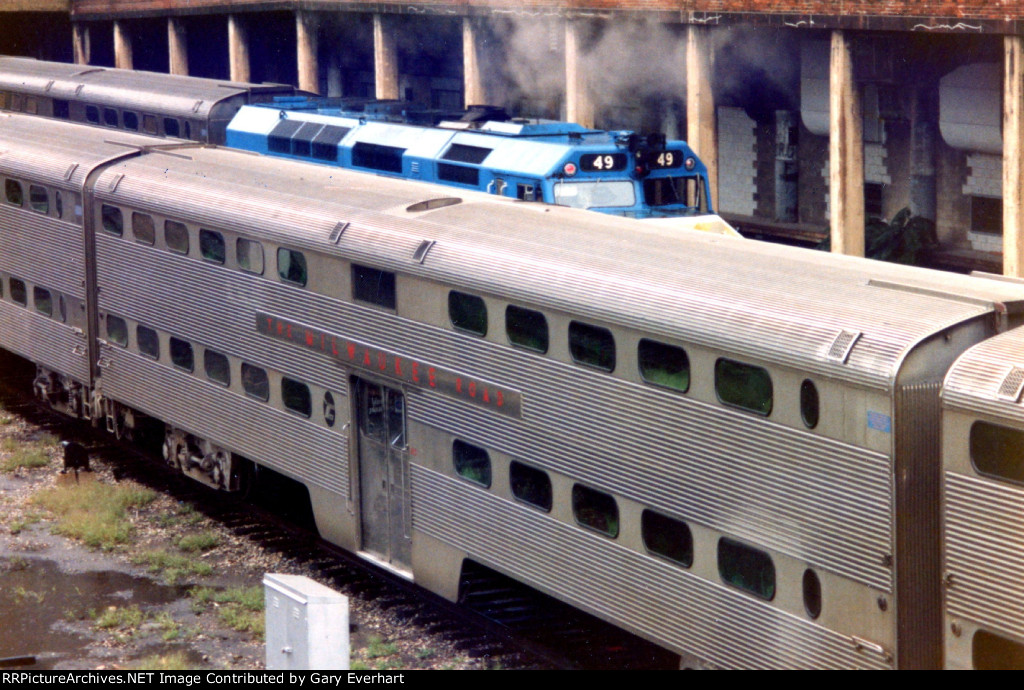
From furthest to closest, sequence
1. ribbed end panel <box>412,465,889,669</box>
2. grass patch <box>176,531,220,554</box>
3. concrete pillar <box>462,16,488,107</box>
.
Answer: concrete pillar <box>462,16,488,107</box> < grass patch <box>176,531,220,554</box> < ribbed end panel <box>412,465,889,669</box>

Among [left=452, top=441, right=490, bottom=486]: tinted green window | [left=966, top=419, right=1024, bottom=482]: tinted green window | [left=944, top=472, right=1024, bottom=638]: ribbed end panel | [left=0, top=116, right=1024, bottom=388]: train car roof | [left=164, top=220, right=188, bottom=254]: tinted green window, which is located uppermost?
[left=0, top=116, right=1024, bottom=388]: train car roof

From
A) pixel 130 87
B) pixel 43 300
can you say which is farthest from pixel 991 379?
pixel 130 87

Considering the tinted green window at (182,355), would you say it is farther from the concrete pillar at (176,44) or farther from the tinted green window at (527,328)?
the concrete pillar at (176,44)

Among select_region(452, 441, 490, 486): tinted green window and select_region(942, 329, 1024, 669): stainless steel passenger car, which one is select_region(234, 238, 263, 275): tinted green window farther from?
select_region(942, 329, 1024, 669): stainless steel passenger car

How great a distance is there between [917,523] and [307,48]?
106 feet

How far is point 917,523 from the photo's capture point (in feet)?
25.5

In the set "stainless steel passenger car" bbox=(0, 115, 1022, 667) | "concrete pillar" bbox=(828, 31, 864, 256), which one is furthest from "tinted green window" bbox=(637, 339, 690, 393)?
"concrete pillar" bbox=(828, 31, 864, 256)

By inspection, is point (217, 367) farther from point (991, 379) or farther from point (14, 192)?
point (991, 379)

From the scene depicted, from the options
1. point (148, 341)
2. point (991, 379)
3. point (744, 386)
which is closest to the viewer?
point (991, 379)

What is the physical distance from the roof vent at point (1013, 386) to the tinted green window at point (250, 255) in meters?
8.26

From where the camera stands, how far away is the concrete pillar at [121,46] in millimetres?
47688

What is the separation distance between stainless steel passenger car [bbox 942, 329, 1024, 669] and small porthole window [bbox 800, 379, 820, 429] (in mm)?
812

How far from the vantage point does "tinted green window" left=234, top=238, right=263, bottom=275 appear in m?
14.0

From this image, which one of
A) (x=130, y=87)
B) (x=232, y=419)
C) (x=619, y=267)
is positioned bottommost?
(x=232, y=419)
